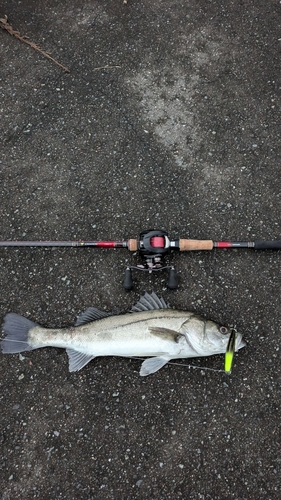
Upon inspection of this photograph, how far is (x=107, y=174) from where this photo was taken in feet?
14.1

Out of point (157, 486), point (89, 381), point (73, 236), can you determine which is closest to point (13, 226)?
point (73, 236)

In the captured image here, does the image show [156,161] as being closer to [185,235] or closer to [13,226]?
[185,235]

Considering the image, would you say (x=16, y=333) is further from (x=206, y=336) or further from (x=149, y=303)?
(x=206, y=336)

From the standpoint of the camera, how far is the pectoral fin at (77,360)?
3627 millimetres

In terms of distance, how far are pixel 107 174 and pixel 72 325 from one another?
5.59ft

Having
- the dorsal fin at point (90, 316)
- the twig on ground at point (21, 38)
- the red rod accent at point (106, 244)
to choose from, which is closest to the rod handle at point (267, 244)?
Answer: the red rod accent at point (106, 244)

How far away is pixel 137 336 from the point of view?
3.51 m

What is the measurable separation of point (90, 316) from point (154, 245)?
94 cm

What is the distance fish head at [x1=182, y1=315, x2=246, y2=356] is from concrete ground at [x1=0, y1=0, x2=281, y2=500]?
10.8 inches

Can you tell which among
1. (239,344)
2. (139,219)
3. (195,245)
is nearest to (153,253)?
(195,245)

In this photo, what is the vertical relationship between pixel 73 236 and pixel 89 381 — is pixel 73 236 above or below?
above

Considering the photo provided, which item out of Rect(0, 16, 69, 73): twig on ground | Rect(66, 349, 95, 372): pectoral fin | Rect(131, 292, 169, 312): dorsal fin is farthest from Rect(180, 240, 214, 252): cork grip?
Rect(0, 16, 69, 73): twig on ground

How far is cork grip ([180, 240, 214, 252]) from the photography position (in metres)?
3.75

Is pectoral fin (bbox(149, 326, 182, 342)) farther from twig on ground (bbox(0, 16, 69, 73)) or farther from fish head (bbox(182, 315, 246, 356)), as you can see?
twig on ground (bbox(0, 16, 69, 73))
